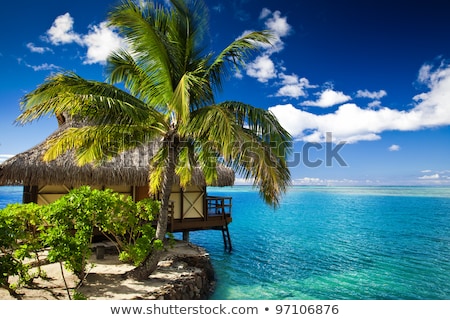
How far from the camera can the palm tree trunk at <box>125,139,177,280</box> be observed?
4.20 meters

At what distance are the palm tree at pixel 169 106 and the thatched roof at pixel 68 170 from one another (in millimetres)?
1721

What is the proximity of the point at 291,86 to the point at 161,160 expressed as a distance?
3.83 m

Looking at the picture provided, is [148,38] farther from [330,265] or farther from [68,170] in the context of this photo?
[330,265]

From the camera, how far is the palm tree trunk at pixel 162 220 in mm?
4199

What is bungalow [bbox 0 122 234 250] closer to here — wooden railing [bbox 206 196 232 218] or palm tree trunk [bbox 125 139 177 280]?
wooden railing [bbox 206 196 232 218]

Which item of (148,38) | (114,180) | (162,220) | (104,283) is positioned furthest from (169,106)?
(114,180)

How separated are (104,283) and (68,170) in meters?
2.69

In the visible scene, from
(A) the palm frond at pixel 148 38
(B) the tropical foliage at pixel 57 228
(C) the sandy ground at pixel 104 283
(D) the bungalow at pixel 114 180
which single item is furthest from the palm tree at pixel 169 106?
(D) the bungalow at pixel 114 180

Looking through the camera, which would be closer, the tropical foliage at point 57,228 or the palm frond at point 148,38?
A: the tropical foliage at point 57,228

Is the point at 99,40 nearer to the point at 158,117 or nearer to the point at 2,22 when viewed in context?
the point at 2,22

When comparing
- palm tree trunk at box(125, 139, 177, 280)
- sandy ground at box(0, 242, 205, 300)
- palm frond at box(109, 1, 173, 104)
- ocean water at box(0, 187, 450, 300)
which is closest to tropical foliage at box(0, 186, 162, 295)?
sandy ground at box(0, 242, 205, 300)

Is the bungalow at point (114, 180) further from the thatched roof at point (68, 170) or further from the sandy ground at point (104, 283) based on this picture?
the sandy ground at point (104, 283)

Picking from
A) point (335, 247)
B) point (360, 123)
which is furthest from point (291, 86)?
point (335, 247)

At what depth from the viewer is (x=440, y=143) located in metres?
5.54
